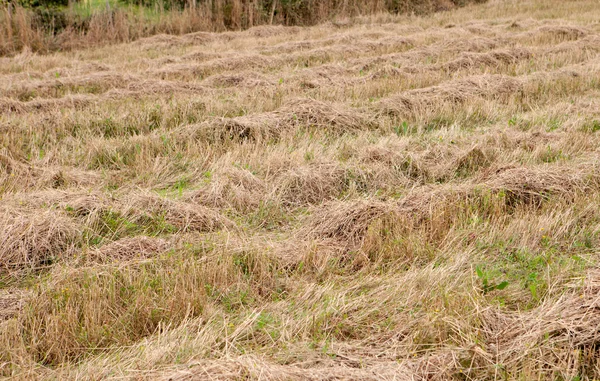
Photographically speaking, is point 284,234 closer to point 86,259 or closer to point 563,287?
point 86,259

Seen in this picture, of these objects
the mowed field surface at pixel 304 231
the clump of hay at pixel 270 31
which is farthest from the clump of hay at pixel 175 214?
the clump of hay at pixel 270 31

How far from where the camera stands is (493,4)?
20875 mm

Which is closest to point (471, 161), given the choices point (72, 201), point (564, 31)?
point (72, 201)

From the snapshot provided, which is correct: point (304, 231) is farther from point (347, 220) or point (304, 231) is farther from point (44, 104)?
point (44, 104)

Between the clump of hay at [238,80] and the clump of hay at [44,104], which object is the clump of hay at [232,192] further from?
the clump of hay at [238,80]

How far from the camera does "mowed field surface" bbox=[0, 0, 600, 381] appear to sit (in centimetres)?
293

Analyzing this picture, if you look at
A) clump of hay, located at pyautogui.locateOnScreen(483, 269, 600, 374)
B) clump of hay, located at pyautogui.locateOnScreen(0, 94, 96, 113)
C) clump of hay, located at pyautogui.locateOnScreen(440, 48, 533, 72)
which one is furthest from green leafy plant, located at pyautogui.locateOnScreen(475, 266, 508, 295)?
clump of hay, located at pyautogui.locateOnScreen(440, 48, 533, 72)

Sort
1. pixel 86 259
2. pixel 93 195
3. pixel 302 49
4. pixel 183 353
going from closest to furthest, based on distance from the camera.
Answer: pixel 183 353 < pixel 86 259 < pixel 93 195 < pixel 302 49

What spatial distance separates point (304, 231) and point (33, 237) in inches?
74.4

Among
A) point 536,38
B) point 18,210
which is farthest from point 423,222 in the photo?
point 536,38

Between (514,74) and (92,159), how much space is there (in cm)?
702

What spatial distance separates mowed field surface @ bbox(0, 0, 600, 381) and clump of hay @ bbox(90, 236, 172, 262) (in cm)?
1

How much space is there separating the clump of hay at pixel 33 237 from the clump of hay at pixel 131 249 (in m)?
0.26

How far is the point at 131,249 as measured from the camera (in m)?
4.03
